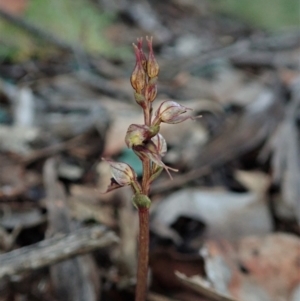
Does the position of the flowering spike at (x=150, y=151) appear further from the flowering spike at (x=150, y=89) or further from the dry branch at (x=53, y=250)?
the dry branch at (x=53, y=250)

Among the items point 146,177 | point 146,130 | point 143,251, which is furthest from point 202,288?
point 146,130

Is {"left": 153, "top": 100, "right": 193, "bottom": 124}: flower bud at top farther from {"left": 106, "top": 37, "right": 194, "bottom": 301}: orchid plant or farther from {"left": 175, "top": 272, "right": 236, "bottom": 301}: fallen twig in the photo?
{"left": 175, "top": 272, "right": 236, "bottom": 301}: fallen twig

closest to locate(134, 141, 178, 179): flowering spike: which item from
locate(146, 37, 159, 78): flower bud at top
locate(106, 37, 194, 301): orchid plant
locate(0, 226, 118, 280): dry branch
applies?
locate(106, 37, 194, 301): orchid plant

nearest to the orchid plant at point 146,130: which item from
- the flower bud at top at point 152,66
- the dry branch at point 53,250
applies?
the flower bud at top at point 152,66

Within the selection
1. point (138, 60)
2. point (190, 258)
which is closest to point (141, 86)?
point (138, 60)

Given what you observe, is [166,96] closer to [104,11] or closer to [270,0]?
[104,11]
